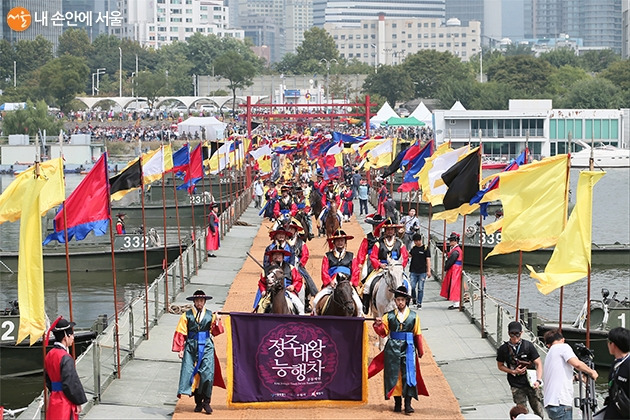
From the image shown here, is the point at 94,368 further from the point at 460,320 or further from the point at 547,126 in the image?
the point at 547,126

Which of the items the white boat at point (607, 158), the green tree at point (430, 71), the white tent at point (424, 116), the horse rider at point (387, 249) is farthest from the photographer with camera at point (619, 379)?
the green tree at point (430, 71)

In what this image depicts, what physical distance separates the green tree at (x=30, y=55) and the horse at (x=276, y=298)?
16833 cm

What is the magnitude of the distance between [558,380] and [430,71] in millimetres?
157158

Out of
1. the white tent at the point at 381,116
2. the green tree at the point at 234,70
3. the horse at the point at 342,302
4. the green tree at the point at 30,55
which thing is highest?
the green tree at the point at 30,55

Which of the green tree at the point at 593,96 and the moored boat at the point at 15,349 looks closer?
the moored boat at the point at 15,349

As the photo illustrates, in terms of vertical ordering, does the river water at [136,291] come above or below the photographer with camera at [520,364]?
below

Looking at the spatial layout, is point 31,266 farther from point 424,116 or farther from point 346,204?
point 424,116

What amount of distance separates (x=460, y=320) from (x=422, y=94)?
488ft

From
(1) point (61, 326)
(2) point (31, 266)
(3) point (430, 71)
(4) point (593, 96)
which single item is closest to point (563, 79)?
(3) point (430, 71)

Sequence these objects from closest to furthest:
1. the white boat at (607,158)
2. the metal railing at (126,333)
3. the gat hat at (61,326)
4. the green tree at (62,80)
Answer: the gat hat at (61,326) → the metal railing at (126,333) → the white boat at (607,158) → the green tree at (62,80)

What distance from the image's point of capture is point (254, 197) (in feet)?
191

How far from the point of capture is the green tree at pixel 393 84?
165375 millimetres

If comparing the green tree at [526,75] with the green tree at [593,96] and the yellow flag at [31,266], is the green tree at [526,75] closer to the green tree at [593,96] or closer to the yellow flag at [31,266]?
the green tree at [593,96]

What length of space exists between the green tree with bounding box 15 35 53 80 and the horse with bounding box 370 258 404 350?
6549 inches
